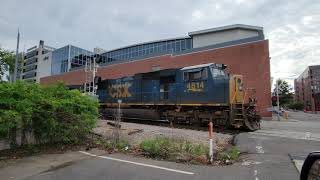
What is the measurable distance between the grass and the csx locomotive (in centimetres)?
824

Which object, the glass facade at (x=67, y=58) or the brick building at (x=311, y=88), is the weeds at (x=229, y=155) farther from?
the brick building at (x=311, y=88)

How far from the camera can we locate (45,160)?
32.8 feet

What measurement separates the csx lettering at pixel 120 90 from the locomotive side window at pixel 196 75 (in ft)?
19.3

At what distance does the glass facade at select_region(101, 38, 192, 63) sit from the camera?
5909 centimetres

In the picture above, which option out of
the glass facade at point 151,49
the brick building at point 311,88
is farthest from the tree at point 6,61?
the brick building at point 311,88

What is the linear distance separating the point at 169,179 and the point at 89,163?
302 centimetres

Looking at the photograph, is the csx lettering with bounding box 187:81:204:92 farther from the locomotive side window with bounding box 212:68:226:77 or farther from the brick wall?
the brick wall

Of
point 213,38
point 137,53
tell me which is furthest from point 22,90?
point 137,53

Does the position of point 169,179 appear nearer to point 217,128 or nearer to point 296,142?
point 296,142

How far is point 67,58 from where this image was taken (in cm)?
8406

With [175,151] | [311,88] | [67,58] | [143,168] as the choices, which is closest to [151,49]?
[67,58]

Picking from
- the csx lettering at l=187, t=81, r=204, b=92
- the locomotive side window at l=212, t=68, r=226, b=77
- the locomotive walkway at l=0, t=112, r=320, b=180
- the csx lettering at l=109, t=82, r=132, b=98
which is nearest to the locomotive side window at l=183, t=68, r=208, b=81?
the csx lettering at l=187, t=81, r=204, b=92

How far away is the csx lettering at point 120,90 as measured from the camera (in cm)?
2573

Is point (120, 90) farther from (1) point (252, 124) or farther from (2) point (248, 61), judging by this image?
(2) point (248, 61)
